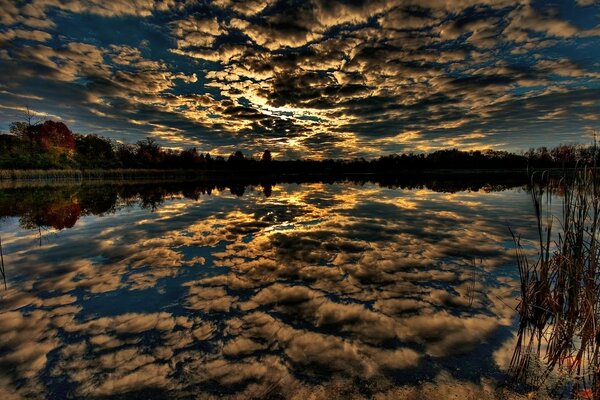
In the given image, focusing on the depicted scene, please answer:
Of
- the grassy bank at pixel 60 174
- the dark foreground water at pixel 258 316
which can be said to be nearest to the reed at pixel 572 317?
the dark foreground water at pixel 258 316

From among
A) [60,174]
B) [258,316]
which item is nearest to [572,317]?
[258,316]

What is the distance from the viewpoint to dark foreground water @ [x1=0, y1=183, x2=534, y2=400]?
416cm

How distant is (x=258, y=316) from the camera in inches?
241

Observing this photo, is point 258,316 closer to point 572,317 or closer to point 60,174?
point 572,317

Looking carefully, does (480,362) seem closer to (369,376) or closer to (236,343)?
(369,376)

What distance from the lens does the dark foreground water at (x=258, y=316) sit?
4156mm

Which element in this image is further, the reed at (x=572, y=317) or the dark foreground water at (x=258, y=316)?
A: the dark foreground water at (x=258, y=316)

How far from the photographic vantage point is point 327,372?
4.32m

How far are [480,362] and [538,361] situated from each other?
2.95 ft

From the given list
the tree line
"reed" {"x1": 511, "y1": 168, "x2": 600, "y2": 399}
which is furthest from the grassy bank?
"reed" {"x1": 511, "y1": 168, "x2": 600, "y2": 399}

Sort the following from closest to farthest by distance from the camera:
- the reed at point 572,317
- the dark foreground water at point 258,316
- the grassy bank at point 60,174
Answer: the reed at point 572,317, the dark foreground water at point 258,316, the grassy bank at point 60,174

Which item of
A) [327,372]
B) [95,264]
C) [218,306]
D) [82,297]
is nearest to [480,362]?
[327,372]

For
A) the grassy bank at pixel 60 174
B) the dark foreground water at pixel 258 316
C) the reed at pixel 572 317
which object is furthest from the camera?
the grassy bank at pixel 60 174

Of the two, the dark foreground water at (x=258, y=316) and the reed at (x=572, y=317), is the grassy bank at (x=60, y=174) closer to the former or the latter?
the dark foreground water at (x=258, y=316)
